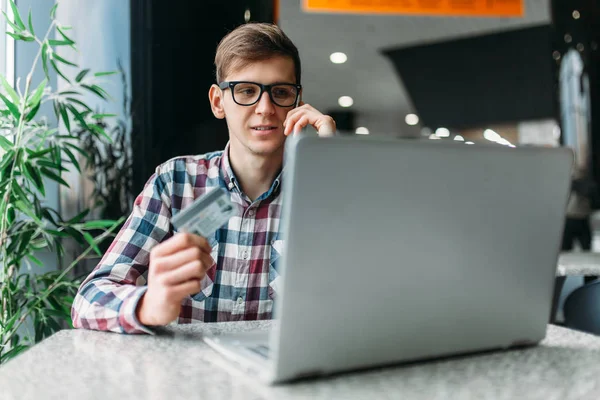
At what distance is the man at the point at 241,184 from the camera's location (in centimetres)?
143

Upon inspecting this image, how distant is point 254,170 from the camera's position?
161 cm

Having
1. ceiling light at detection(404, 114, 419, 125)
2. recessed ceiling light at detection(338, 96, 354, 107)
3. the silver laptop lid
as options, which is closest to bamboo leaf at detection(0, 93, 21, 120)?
the silver laptop lid

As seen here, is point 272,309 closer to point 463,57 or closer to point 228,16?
point 228,16

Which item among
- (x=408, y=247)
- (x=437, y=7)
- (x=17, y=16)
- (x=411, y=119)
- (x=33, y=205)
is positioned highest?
(x=437, y=7)

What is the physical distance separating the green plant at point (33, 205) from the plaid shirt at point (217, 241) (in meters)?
0.72

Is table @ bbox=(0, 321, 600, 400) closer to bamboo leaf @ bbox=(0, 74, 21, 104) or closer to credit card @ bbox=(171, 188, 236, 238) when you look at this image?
credit card @ bbox=(171, 188, 236, 238)

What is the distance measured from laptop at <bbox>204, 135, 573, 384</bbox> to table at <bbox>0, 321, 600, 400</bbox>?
0.02 m

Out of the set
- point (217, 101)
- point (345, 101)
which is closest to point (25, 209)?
point (217, 101)

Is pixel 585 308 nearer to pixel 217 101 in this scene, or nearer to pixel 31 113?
pixel 217 101

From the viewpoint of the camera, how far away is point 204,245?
36.1 inches

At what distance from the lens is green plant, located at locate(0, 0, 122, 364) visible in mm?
1983

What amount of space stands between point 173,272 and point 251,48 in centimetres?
85

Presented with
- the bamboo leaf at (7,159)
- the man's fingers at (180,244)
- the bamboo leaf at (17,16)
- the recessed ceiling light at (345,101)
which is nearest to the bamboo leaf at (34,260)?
the bamboo leaf at (7,159)

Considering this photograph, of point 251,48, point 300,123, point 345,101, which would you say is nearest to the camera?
point 300,123
